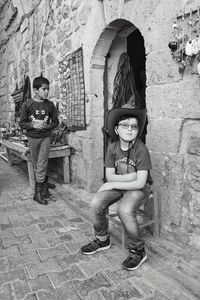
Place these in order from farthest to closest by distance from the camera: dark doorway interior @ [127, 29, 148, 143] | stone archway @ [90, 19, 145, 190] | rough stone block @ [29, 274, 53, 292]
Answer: dark doorway interior @ [127, 29, 148, 143]
stone archway @ [90, 19, 145, 190]
rough stone block @ [29, 274, 53, 292]

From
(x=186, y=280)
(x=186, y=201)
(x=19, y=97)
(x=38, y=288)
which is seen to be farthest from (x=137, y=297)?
(x=19, y=97)

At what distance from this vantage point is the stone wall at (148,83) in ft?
7.79

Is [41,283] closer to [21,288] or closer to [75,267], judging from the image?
[21,288]

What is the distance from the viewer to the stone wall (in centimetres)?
238

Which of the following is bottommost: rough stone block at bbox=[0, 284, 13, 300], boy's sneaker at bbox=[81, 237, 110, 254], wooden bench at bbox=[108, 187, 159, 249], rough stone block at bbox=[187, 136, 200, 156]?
rough stone block at bbox=[0, 284, 13, 300]

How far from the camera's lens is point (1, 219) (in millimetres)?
3271

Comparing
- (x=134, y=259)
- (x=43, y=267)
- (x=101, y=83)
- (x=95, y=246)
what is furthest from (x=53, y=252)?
(x=101, y=83)

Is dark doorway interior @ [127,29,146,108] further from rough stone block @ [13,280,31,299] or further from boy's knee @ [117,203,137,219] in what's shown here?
rough stone block @ [13,280,31,299]

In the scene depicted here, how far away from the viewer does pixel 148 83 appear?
273 centimetres

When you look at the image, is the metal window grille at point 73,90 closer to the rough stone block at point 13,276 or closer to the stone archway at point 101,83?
the stone archway at point 101,83

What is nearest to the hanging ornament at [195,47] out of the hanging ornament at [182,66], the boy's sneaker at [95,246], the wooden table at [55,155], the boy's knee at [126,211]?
the hanging ornament at [182,66]

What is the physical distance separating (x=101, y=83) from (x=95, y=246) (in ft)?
7.53

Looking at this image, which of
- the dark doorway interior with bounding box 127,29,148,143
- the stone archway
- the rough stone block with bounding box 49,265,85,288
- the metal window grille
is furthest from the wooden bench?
the dark doorway interior with bounding box 127,29,148,143

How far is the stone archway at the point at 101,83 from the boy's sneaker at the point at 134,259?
185 centimetres
